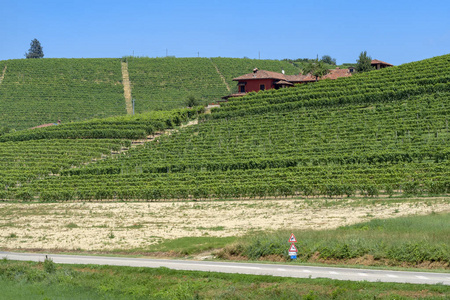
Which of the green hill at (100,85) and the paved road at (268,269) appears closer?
the paved road at (268,269)

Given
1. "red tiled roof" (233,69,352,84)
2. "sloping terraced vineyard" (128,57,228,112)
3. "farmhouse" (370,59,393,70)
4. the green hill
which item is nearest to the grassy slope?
"red tiled roof" (233,69,352,84)

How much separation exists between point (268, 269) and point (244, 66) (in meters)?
112

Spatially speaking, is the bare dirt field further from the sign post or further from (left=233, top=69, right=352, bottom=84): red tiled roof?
(left=233, top=69, right=352, bottom=84): red tiled roof

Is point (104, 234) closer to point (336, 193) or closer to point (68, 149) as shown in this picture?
point (336, 193)

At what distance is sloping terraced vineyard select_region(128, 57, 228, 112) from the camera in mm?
104812

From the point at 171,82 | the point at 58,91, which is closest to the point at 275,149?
the point at 58,91

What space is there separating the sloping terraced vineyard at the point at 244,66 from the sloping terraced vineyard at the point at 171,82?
207cm

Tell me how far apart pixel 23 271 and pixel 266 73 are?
7169cm

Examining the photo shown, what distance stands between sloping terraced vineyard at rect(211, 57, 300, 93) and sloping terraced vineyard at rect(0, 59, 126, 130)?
72.8 ft

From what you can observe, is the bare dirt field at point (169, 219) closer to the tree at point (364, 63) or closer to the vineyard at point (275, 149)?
the vineyard at point (275, 149)

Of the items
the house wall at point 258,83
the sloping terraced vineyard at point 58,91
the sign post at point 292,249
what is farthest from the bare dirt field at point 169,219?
the sloping terraced vineyard at point 58,91

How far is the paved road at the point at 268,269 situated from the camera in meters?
17.5

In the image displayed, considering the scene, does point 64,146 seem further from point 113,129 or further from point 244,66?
point 244,66

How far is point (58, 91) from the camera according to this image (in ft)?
359
